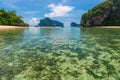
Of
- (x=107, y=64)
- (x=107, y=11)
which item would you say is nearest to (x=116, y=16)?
(x=107, y=11)

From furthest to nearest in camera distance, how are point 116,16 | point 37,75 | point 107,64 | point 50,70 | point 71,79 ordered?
point 116,16 → point 107,64 → point 50,70 → point 37,75 → point 71,79

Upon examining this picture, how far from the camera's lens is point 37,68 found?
11977mm

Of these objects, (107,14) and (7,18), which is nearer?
(7,18)

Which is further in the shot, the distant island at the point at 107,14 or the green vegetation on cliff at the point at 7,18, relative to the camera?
the distant island at the point at 107,14

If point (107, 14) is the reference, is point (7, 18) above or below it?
below

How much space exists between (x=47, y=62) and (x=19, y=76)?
3499 millimetres

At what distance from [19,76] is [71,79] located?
2.93 meters

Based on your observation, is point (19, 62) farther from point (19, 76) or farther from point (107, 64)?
point (107, 64)

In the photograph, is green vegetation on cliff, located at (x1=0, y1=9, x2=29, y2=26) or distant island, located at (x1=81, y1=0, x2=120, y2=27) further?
distant island, located at (x1=81, y1=0, x2=120, y2=27)

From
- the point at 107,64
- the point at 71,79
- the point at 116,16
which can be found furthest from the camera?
the point at 116,16

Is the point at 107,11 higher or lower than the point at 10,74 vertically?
higher

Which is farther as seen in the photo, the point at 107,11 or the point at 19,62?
the point at 107,11

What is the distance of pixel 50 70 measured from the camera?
1148cm

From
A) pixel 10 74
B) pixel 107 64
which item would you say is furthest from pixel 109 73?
pixel 10 74
